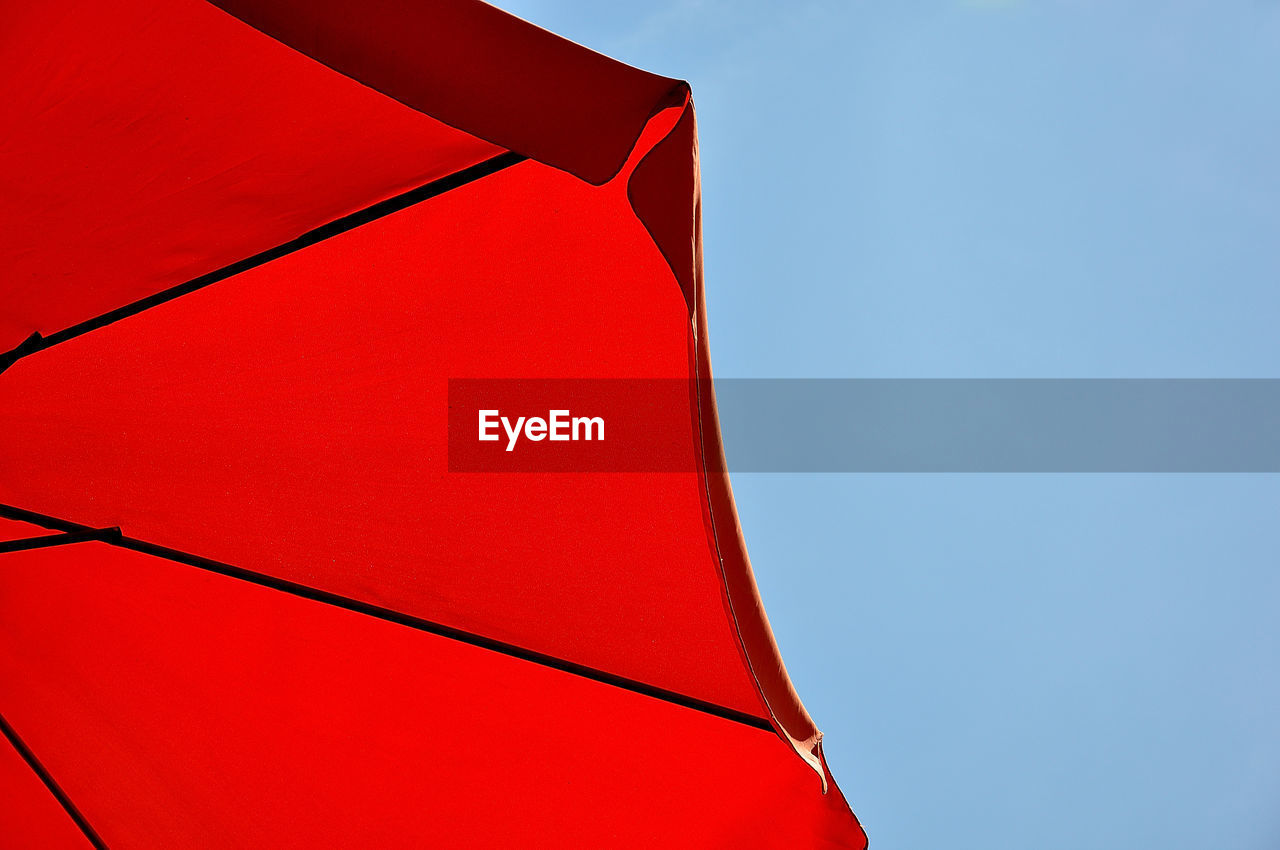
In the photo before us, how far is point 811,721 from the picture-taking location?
4.17 ft

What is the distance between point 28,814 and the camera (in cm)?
179

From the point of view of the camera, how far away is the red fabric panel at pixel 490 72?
87 cm

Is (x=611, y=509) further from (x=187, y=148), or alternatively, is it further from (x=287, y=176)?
(x=187, y=148)

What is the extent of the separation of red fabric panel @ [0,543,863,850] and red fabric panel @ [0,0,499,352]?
61cm

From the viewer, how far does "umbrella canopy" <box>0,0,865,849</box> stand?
1.11m

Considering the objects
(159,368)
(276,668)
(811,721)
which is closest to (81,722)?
(276,668)

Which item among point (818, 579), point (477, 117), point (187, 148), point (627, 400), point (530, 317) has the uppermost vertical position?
point (187, 148)

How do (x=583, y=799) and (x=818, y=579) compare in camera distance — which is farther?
(x=818, y=579)

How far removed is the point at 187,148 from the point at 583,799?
3.95 feet
